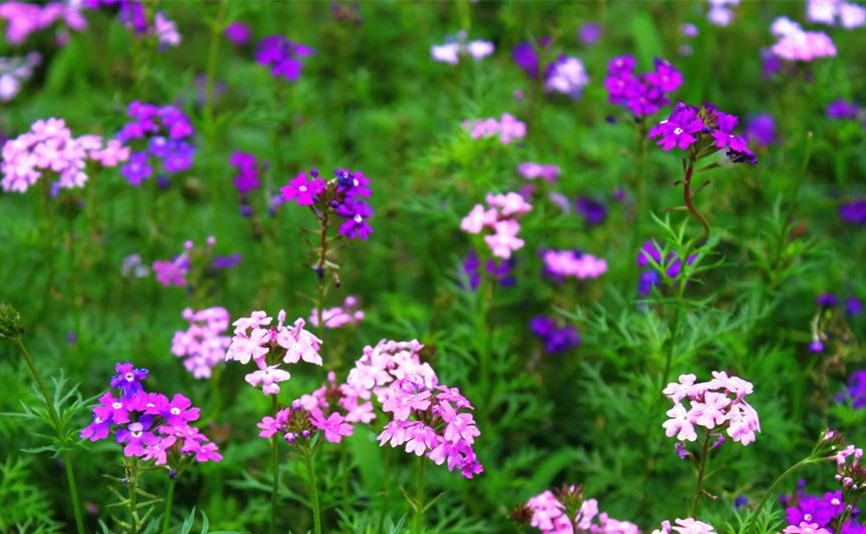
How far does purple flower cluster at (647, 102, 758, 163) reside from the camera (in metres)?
2.89

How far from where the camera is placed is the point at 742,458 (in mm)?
3840

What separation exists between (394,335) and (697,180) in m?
1.72

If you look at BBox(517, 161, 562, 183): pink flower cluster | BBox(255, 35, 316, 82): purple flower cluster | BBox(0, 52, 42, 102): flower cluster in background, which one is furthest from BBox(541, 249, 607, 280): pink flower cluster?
BBox(0, 52, 42, 102): flower cluster in background

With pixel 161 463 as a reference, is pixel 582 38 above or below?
below

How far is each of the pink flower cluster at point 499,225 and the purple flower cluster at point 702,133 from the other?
2.85 feet

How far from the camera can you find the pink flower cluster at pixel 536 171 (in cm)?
482

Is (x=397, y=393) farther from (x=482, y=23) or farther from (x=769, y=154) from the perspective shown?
(x=482, y=23)

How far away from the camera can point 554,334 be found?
15.4 feet

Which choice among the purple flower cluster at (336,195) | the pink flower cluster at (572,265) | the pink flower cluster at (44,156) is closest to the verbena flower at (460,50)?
the pink flower cluster at (572,265)

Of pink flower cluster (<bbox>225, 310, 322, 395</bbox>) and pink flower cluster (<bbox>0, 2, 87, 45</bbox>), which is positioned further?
pink flower cluster (<bbox>0, 2, 87, 45</bbox>)

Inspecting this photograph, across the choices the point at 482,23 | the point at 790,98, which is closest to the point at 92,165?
the point at 790,98

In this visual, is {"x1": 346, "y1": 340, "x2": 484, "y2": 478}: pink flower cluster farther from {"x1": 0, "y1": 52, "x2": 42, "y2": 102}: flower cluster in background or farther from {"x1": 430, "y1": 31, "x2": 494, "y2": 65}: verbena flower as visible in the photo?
{"x1": 0, "y1": 52, "x2": 42, "y2": 102}: flower cluster in background

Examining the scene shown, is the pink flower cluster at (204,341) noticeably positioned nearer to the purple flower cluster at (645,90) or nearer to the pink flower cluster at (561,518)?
the pink flower cluster at (561,518)

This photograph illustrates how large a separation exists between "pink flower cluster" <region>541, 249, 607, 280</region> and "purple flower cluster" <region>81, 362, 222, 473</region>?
2.30 metres
